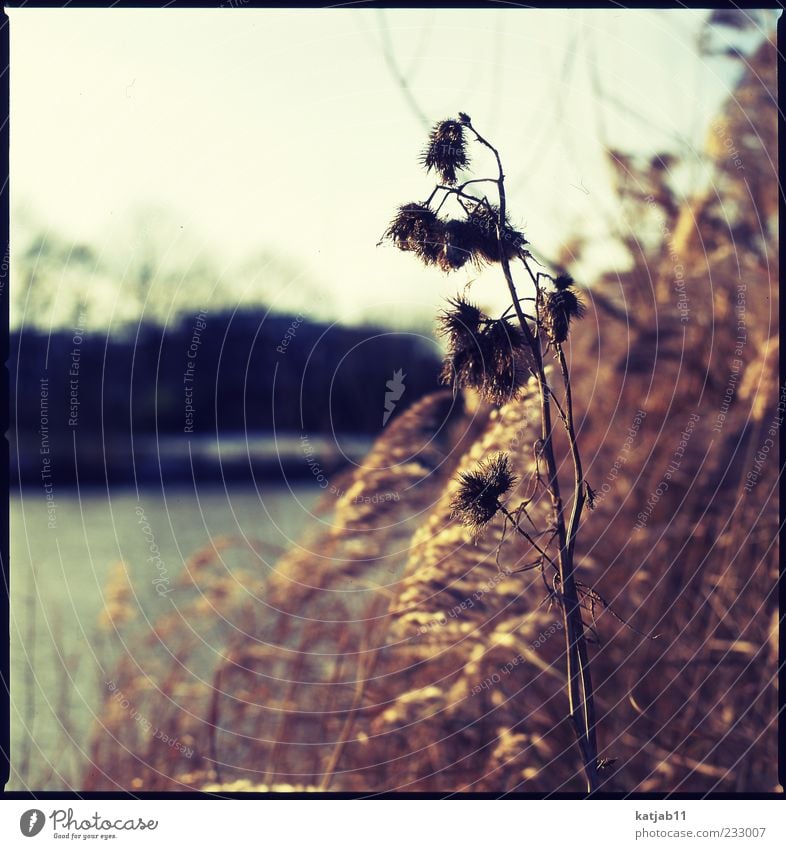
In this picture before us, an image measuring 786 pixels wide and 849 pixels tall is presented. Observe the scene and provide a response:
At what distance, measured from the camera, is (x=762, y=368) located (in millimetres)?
2959

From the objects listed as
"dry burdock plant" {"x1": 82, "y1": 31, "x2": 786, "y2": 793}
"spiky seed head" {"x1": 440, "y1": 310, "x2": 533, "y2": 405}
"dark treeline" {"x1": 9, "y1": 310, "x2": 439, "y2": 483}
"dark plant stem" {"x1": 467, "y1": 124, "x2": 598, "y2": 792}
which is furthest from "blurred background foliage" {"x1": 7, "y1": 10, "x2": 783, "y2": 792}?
"spiky seed head" {"x1": 440, "y1": 310, "x2": 533, "y2": 405}

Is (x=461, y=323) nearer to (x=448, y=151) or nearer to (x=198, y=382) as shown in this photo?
(x=448, y=151)

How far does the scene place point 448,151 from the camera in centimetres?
153

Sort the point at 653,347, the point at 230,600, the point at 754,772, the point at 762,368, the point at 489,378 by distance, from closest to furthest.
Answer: the point at 489,378 → the point at 754,772 → the point at 762,368 → the point at 653,347 → the point at 230,600

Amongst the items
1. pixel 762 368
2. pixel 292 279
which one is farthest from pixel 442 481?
pixel 762 368

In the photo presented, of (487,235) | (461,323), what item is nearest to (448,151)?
(487,235)

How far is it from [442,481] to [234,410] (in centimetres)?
864

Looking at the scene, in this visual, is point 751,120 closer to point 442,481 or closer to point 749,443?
point 749,443

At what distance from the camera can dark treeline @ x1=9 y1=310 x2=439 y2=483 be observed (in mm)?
3815

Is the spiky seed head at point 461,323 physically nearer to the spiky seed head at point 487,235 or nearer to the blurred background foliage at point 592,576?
the spiky seed head at point 487,235

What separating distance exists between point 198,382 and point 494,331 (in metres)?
8.15

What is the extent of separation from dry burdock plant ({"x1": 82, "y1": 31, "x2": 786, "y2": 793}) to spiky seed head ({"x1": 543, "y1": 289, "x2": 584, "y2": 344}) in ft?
3.36

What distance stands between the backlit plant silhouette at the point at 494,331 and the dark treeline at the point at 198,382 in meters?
0.59

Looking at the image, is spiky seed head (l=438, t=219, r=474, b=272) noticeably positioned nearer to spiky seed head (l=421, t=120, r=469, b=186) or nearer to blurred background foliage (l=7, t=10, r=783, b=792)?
spiky seed head (l=421, t=120, r=469, b=186)
